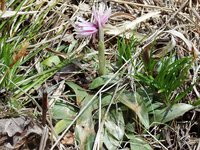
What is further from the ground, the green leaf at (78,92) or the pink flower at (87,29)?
the pink flower at (87,29)

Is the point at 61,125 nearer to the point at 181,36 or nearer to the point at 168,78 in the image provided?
A: the point at 168,78

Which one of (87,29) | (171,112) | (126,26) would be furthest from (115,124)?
(126,26)

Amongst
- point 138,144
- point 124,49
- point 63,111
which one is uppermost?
point 124,49

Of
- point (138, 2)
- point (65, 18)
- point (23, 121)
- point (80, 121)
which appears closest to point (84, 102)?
point (80, 121)

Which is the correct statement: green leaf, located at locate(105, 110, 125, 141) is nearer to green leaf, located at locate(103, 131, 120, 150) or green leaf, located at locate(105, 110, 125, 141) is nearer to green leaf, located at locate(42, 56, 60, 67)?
green leaf, located at locate(103, 131, 120, 150)

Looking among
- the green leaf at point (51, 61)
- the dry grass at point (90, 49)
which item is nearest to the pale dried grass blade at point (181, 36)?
the dry grass at point (90, 49)

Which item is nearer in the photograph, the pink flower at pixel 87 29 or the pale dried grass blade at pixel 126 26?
the pink flower at pixel 87 29

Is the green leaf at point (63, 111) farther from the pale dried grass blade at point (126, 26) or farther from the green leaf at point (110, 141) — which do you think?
the pale dried grass blade at point (126, 26)
